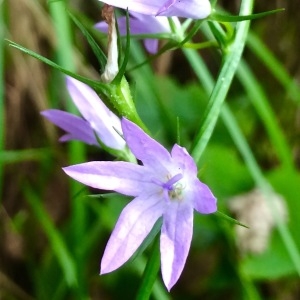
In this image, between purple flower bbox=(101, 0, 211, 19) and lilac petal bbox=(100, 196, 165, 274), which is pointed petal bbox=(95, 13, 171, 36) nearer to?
purple flower bbox=(101, 0, 211, 19)

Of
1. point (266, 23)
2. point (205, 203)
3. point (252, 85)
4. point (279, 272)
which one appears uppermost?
point (205, 203)

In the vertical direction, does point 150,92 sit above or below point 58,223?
above

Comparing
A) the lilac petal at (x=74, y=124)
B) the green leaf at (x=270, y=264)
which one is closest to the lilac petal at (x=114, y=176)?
the lilac petal at (x=74, y=124)

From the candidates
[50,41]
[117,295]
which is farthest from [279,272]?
[50,41]

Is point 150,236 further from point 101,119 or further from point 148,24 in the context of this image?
point 148,24

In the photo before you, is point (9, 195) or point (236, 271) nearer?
point (236, 271)

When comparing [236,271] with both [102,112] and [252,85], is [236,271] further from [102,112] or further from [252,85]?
[102,112]
